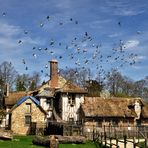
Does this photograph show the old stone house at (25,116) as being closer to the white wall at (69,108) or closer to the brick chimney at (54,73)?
the white wall at (69,108)

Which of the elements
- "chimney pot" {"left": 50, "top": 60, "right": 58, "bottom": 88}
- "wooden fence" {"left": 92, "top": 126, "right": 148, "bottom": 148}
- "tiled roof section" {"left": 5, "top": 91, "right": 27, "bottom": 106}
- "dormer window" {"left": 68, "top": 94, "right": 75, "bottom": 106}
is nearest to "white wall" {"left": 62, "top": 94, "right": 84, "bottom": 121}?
"dormer window" {"left": 68, "top": 94, "right": 75, "bottom": 106}

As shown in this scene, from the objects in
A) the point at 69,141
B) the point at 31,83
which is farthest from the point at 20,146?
the point at 31,83

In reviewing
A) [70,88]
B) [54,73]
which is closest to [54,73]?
[54,73]

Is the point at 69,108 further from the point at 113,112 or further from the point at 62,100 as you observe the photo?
the point at 113,112

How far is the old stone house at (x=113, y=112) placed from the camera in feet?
196

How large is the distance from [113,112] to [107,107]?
152 centimetres

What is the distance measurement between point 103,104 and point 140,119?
22.1 ft

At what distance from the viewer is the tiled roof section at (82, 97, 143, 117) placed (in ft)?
197

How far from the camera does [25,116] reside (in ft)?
187

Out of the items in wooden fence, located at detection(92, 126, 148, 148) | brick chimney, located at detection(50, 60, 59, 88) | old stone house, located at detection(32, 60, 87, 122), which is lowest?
wooden fence, located at detection(92, 126, 148, 148)

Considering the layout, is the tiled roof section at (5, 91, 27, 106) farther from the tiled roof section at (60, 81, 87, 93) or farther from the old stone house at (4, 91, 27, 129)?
the tiled roof section at (60, 81, 87, 93)

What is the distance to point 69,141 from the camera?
3838cm

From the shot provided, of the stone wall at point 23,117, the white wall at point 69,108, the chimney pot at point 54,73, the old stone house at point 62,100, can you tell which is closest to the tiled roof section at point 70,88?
the old stone house at point 62,100

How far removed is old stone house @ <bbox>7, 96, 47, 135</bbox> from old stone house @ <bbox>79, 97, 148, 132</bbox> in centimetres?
695
